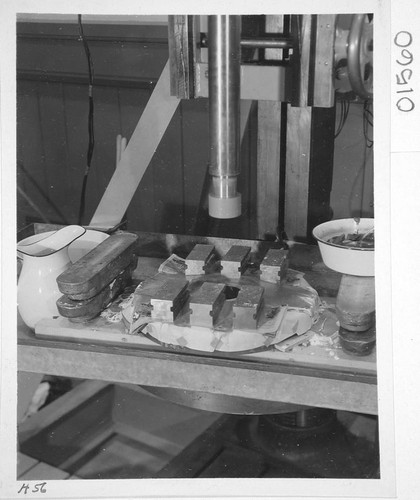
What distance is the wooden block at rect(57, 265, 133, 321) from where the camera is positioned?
1.87 feet

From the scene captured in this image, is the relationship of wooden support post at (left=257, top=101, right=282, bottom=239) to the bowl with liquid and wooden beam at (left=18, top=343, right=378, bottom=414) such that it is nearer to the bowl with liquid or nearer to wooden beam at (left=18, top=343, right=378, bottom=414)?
the bowl with liquid

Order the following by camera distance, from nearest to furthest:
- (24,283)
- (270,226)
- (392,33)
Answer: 1. (392,33)
2. (24,283)
3. (270,226)

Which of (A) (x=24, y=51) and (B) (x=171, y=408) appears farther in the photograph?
(A) (x=24, y=51)

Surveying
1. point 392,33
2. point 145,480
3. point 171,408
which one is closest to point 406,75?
point 392,33

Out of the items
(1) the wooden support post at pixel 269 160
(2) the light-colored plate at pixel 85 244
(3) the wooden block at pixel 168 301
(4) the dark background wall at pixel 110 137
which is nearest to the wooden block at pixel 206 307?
(3) the wooden block at pixel 168 301

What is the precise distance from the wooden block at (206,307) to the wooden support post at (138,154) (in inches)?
13.4

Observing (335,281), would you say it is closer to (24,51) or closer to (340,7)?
(340,7)

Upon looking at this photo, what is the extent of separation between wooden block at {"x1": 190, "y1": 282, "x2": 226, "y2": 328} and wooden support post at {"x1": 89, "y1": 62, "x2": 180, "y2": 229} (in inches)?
13.4

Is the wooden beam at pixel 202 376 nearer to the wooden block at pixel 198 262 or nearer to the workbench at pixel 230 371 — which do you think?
the workbench at pixel 230 371

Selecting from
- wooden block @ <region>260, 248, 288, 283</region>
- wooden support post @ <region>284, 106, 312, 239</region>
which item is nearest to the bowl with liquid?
wooden block @ <region>260, 248, 288, 283</region>

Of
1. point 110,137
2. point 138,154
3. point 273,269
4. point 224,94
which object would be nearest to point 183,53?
point 224,94

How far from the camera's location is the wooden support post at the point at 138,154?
0.92m

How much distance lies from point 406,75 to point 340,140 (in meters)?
0.61

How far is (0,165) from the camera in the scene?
47 cm
